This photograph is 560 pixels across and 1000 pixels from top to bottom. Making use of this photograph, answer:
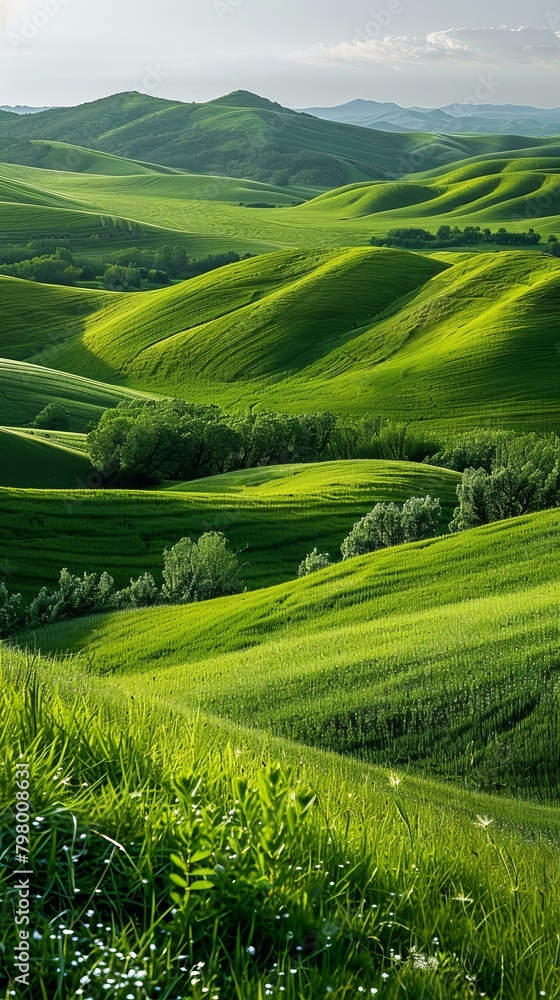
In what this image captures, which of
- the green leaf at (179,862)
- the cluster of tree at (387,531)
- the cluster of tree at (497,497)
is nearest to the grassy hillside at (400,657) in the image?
the green leaf at (179,862)

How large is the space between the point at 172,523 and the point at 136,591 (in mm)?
15428

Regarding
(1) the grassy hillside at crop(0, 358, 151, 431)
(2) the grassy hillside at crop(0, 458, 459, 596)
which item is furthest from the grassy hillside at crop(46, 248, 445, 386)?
(2) the grassy hillside at crop(0, 458, 459, 596)

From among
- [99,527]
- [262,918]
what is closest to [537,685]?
[262,918]

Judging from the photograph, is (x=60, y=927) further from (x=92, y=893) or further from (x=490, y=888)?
(x=490, y=888)

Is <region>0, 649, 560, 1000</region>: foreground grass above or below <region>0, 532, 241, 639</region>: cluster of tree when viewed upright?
above

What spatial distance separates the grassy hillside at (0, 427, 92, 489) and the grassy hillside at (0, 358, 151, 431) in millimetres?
16856

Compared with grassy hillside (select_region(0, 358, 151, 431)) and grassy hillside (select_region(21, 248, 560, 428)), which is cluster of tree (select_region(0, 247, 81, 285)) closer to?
grassy hillside (select_region(21, 248, 560, 428))

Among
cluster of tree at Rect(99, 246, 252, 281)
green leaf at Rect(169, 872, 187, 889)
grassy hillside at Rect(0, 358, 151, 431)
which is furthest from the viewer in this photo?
cluster of tree at Rect(99, 246, 252, 281)

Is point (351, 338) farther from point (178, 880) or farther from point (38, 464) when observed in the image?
point (178, 880)

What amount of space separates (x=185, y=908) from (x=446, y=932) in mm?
1122

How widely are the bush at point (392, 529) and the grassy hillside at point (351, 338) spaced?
57.3 m

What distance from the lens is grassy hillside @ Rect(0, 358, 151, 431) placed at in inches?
3204

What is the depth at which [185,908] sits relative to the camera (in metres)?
3.38

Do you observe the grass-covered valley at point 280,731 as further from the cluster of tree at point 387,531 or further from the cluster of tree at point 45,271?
the cluster of tree at point 45,271
